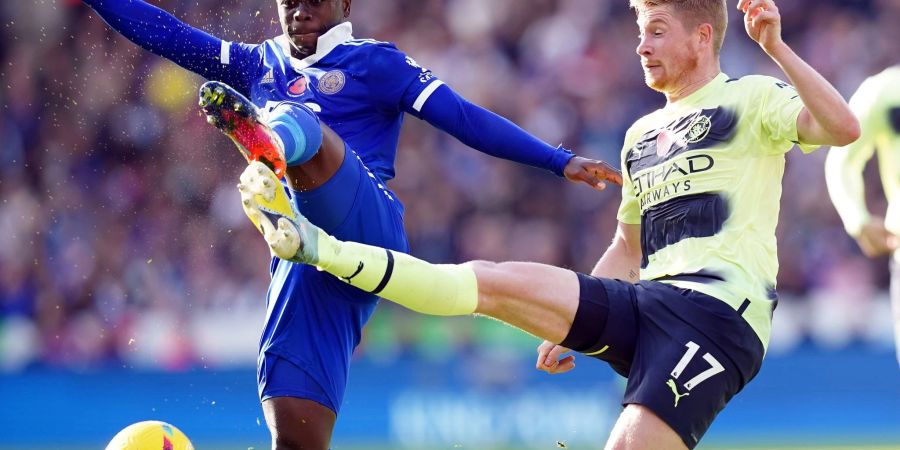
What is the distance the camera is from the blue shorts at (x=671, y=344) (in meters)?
4.50

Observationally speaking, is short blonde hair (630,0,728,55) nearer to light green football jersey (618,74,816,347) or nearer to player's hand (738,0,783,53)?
light green football jersey (618,74,816,347)

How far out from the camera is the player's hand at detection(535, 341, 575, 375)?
17.3 ft

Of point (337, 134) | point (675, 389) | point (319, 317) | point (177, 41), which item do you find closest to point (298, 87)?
point (337, 134)

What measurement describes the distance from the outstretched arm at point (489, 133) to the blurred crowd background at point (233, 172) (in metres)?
6.32

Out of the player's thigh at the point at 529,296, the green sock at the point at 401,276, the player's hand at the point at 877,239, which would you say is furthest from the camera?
the player's hand at the point at 877,239

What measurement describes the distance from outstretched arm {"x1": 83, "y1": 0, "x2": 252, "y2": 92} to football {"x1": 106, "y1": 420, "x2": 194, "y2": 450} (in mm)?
1611

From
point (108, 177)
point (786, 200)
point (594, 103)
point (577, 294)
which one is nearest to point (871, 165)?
point (786, 200)

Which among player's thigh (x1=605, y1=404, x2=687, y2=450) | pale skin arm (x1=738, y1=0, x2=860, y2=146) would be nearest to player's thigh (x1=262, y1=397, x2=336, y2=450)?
player's thigh (x1=605, y1=404, x2=687, y2=450)

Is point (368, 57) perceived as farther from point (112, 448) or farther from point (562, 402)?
point (562, 402)

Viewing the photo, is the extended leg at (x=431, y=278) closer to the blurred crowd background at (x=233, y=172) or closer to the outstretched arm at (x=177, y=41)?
the outstretched arm at (x=177, y=41)

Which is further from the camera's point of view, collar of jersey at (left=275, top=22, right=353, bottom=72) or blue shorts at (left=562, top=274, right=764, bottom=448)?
collar of jersey at (left=275, top=22, right=353, bottom=72)

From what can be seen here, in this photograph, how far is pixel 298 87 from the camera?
17.7 feet

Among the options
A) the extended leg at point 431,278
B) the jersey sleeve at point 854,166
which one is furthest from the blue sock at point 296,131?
the jersey sleeve at point 854,166

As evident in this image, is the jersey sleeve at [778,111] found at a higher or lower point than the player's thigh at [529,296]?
higher
